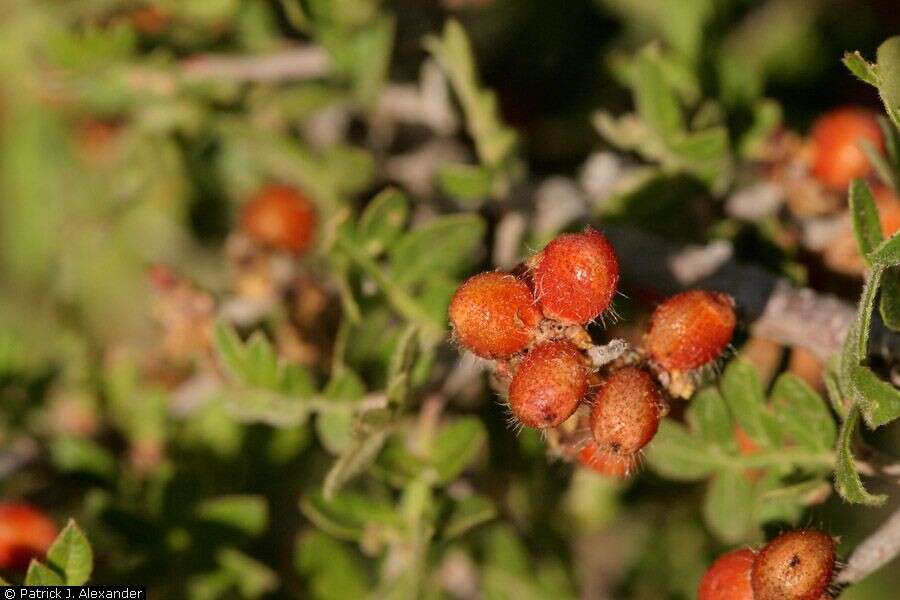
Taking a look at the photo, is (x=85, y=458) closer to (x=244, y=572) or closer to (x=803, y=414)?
(x=244, y=572)

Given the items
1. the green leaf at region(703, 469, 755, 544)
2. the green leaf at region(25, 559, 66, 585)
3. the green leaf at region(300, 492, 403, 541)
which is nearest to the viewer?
the green leaf at region(25, 559, 66, 585)

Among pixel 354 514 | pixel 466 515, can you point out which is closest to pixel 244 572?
pixel 354 514

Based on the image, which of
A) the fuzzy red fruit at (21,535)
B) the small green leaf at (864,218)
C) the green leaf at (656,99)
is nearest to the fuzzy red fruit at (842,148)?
the green leaf at (656,99)

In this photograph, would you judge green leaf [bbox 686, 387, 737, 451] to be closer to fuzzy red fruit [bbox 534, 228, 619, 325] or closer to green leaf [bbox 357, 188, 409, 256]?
fuzzy red fruit [bbox 534, 228, 619, 325]

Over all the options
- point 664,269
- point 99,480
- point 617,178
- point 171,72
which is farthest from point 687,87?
point 99,480

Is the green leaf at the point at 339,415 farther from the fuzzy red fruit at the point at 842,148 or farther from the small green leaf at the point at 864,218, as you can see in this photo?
the fuzzy red fruit at the point at 842,148

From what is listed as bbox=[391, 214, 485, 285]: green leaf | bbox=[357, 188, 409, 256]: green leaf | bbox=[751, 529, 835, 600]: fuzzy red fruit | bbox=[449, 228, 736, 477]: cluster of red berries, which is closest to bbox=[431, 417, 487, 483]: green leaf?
bbox=[391, 214, 485, 285]: green leaf

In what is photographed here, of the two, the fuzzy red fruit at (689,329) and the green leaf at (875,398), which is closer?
the green leaf at (875,398)
